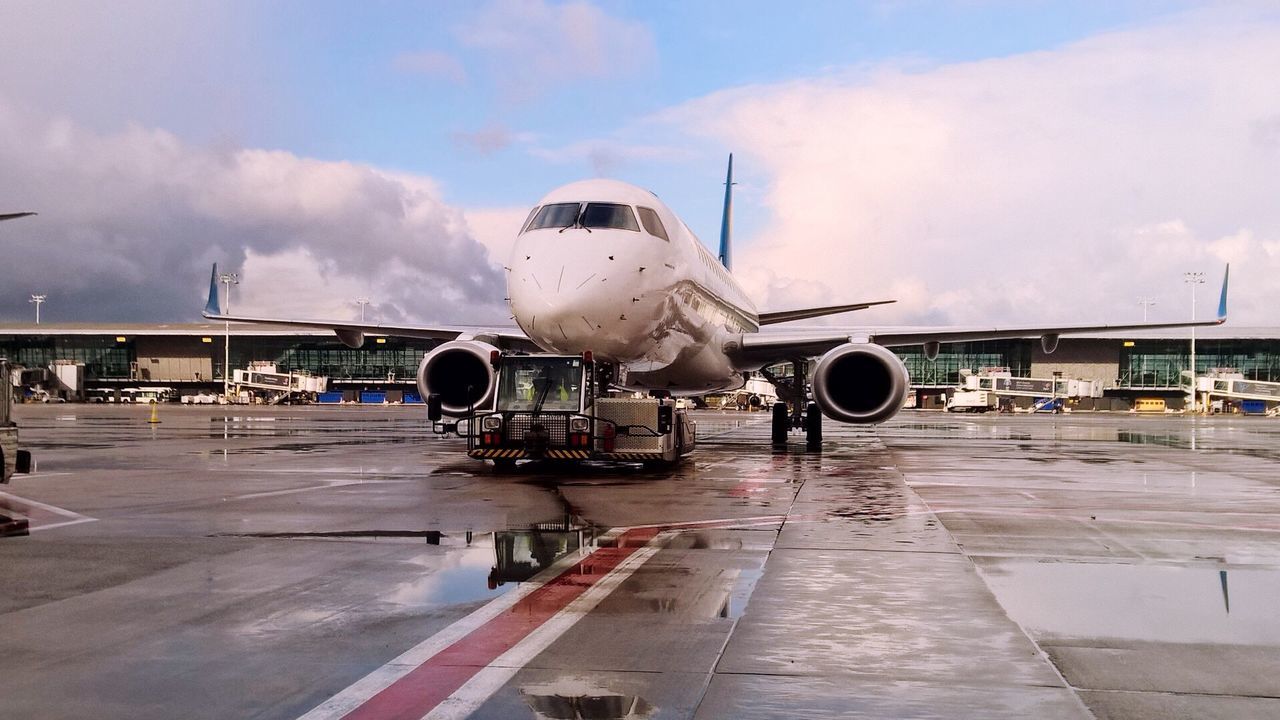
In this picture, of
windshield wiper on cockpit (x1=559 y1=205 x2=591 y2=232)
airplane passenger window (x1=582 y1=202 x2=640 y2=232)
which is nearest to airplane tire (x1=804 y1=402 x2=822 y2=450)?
airplane passenger window (x1=582 y1=202 x2=640 y2=232)

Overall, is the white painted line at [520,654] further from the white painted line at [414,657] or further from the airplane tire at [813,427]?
the airplane tire at [813,427]

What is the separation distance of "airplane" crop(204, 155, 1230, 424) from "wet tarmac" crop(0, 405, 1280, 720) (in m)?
3.25

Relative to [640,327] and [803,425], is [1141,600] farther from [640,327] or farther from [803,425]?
[803,425]

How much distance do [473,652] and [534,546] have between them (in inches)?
Result: 137

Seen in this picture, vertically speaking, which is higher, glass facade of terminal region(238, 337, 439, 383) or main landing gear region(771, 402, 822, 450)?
glass facade of terminal region(238, 337, 439, 383)

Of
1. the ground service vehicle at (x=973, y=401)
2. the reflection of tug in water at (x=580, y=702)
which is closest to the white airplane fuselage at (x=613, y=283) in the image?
the reflection of tug in water at (x=580, y=702)

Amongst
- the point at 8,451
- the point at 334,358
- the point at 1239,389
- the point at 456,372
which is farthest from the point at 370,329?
the point at 334,358

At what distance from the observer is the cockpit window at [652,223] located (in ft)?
57.1

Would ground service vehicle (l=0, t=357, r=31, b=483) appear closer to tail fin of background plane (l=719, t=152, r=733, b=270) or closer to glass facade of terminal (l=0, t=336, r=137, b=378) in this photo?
tail fin of background plane (l=719, t=152, r=733, b=270)

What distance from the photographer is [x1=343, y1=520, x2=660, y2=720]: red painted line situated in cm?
423

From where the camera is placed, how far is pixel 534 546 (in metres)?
8.54

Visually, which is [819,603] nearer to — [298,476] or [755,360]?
[298,476]

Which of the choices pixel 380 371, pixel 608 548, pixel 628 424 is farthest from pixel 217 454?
pixel 380 371

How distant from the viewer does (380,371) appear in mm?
95688
